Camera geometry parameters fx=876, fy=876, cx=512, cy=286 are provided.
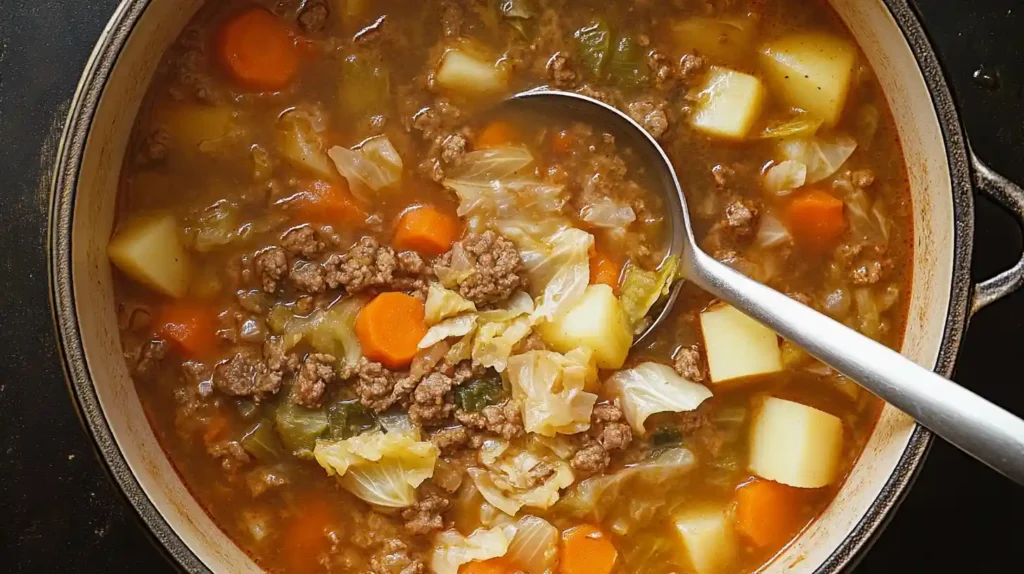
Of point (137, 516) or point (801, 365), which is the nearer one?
point (137, 516)

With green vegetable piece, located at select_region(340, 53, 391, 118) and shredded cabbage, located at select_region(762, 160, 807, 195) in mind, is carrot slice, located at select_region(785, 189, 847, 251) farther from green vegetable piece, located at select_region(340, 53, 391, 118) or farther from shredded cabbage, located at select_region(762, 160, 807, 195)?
green vegetable piece, located at select_region(340, 53, 391, 118)

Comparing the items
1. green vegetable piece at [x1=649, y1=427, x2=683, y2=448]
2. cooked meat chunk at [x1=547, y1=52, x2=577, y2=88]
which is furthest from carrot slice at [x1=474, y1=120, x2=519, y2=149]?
green vegetable piece at [x1=649, y1=427, x2=683, y2=448]

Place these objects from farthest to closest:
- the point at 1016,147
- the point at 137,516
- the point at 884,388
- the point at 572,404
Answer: the point at 1016,147 → the point at 572,404 → the point at 137,516 → the point at 884,388

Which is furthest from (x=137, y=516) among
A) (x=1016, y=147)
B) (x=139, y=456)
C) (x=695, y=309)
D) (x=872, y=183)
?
(x=1016, y=147)

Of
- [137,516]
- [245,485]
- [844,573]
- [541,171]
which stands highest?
[541,171]

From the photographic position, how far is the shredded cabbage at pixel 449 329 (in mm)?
3297

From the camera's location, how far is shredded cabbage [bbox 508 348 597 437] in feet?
10.6

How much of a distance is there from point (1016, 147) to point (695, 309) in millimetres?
1493

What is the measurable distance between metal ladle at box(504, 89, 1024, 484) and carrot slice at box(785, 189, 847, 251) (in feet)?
1.43

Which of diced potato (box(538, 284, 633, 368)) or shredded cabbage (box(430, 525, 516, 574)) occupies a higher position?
diced potato (box(538, 284, 633, 368))

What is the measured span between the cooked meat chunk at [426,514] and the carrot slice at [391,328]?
0.51m

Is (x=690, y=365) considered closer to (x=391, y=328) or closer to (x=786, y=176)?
(x=786, y=176)

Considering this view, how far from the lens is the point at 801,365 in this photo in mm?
3381

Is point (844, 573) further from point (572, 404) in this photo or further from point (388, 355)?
point (388, 355)
